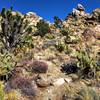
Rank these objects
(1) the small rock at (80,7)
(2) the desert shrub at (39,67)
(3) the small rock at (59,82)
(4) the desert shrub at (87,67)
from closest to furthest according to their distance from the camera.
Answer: (3) the small rock at (59,82) < (4) the desert shrub at (87,67) < (2) the desert shrub at (39,67) < (1) the small rock at (80,7)

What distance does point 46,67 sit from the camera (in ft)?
45.1

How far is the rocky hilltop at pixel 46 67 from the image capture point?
1137 cm

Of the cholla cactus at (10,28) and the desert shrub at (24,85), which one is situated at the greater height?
the cholla cactus at (10,28)

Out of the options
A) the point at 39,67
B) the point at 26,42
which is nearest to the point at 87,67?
the point at 39,67

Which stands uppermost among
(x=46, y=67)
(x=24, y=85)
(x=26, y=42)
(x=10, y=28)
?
(x=10, y=28)

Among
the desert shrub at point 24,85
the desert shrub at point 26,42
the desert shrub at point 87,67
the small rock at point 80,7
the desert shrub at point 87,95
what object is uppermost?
the small rock at point 80,7

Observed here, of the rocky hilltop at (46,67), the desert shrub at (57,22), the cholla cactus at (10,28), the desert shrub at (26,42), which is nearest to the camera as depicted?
the rocky hilltop at (46,67)

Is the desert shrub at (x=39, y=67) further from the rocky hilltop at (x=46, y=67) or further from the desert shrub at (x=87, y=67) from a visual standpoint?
the desert shrub at (x=87, y=67)

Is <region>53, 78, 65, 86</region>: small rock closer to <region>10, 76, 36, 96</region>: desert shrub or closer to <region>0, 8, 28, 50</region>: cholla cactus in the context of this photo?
<region>10, 76, 36, 96</region>: desert shrub

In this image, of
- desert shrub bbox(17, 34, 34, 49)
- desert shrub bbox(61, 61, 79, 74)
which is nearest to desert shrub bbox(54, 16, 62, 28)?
desert shrub bbox(17, 34, 34, 49)

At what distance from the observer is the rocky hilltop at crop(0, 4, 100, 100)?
1137 centimetres

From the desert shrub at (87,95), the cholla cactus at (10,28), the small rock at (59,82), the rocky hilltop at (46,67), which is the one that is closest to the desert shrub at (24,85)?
the rocky hilltop at (46,67)

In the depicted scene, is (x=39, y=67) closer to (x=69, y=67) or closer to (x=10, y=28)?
(x=69, y=67)

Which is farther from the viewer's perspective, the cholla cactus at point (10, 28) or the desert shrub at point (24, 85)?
the cholla cactus at point (10, 28)
